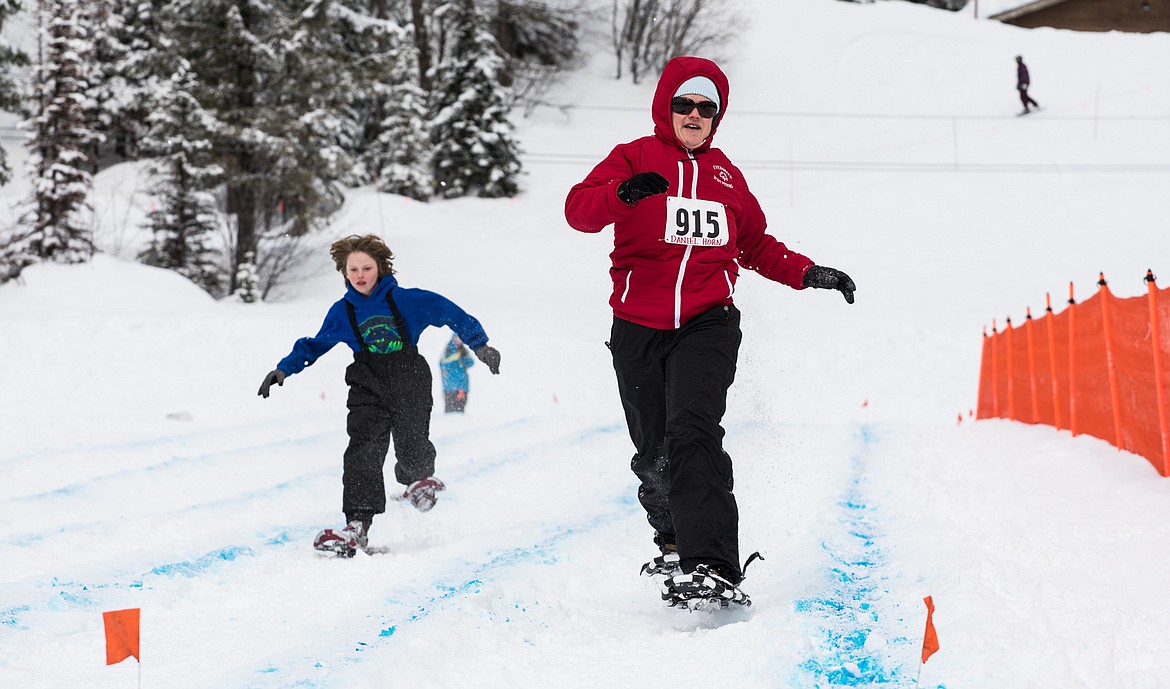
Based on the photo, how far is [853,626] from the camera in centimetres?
331

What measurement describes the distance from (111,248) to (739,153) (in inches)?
694

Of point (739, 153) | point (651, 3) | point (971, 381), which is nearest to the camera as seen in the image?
point (971, 381)

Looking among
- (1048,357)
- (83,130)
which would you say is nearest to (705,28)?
(83,130)

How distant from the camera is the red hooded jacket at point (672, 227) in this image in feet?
12.9

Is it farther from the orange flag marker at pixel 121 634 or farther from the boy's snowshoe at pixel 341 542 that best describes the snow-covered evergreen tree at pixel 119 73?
the orange flag marker at pixel 121 634

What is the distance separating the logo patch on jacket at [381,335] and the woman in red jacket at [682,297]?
1.72m

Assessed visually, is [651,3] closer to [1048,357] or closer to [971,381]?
[971,381]

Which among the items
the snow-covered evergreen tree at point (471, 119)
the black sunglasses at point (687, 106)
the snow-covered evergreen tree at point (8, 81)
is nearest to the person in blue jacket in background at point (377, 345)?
the black sunglasses at point (687, 106)

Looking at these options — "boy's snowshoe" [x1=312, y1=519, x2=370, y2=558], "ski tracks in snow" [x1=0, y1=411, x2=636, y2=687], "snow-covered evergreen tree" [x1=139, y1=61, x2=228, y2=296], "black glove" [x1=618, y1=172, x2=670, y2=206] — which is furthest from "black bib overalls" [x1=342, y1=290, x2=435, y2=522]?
"snow-covered evergreen tree" [x1=139, y1=61, x2=228, y2=296]

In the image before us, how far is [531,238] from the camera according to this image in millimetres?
25844

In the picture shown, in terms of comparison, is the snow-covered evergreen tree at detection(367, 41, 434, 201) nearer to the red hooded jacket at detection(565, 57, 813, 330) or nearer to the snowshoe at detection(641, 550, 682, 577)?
the red hooded jacket at detection(565, 57, 813, 330)

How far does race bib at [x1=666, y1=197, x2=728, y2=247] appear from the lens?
12.8 feet

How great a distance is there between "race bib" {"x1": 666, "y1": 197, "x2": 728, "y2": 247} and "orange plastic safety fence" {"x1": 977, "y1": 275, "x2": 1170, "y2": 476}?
3.39m

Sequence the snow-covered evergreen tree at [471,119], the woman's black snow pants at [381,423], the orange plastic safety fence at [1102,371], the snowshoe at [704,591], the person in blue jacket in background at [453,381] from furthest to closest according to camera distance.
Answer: the snow-covered evergreen tree at [471,119], the person in blue jacket in background at [453,381], the orange plastic safety fence at [1102,371], the woman's black snow pants at [381,423], the snowshoe at [704,591]
